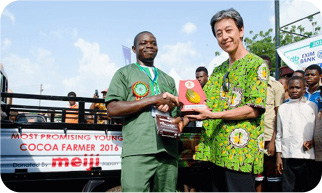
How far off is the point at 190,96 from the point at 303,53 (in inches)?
230

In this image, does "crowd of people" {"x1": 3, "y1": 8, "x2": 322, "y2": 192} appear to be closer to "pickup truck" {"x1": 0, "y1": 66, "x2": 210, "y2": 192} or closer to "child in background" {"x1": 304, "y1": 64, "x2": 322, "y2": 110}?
"pickup truck" {"x1": 0, "y1": 66, "x2": 210, "y2": 192}

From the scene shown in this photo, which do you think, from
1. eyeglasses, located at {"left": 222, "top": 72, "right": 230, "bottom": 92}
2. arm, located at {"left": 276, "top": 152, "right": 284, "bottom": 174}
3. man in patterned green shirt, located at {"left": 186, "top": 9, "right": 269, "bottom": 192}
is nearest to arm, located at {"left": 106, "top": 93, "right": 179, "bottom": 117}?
man in patterned green shirt, located at {"left": 186, "top": 9, "right": 269, "bottom": 192}

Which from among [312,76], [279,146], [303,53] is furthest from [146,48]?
[303,53]

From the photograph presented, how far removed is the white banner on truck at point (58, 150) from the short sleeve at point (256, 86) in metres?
1.54

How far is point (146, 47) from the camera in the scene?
8.04ft

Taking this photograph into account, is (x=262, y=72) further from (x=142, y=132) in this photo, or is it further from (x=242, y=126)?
(x=142, y=132)

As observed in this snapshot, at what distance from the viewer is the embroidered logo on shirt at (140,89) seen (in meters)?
2.28

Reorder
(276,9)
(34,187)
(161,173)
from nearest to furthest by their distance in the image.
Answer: (161,173) → (34,187) → (276,9)

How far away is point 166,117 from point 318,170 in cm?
221

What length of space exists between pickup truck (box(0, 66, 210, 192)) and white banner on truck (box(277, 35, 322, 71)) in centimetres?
500

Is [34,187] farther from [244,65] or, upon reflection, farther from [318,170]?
[318,170]

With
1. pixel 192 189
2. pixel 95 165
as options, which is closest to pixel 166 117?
pixel 95 165

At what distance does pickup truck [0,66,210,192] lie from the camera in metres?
2.58

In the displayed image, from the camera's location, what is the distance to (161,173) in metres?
2.20
